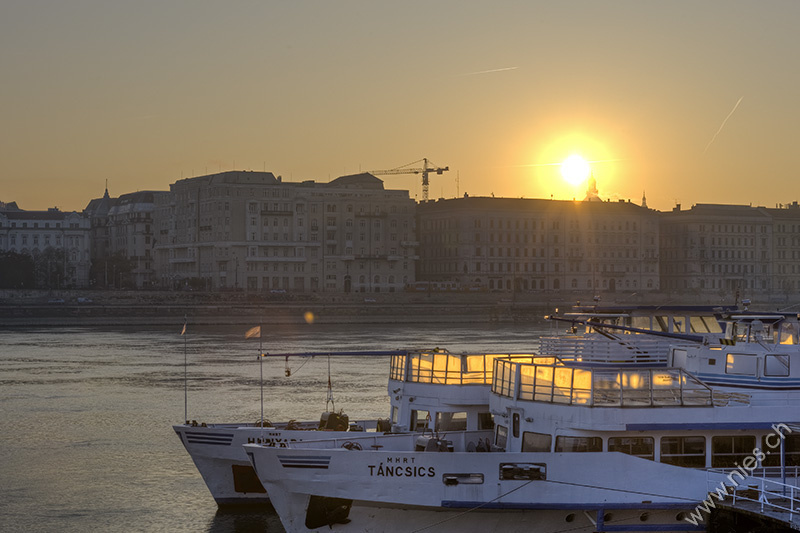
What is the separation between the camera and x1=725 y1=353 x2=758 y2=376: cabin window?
23656 millimetres

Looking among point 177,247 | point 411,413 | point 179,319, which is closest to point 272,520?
point 411,413

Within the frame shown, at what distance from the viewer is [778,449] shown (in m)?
23.0

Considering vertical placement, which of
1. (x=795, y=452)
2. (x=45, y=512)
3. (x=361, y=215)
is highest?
(x=361, y=215)

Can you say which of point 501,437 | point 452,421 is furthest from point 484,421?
point 501,437

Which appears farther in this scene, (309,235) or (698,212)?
(698,212)

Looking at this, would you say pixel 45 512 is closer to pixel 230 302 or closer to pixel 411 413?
pixel 411 413

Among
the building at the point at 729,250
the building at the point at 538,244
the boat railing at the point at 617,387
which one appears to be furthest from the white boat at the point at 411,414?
the building at the point at 729,250

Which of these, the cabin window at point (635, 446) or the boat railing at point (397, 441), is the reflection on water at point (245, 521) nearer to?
the boat railing at point (397, 441)

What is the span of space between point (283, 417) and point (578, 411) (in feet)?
76.2

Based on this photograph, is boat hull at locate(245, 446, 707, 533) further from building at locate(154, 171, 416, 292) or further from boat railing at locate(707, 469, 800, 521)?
building at locate(154, 171, 416, 292)

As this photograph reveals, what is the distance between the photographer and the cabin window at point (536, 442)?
22422mm

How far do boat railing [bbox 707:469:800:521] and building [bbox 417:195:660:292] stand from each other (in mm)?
138397

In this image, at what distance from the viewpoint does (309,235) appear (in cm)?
15962

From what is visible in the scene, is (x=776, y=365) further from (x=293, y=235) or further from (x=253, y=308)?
(x=293, y=235)
